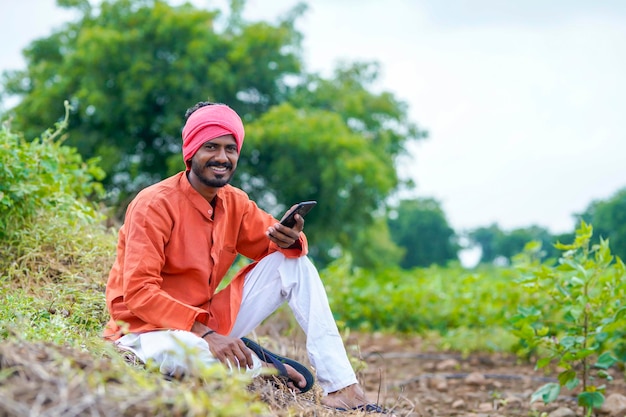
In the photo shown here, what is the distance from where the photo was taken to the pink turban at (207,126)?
3.17 meters

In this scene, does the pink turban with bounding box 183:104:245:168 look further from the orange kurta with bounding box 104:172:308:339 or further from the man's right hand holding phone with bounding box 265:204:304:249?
the man's right hand holding phone with bounding box 265:204:304:249

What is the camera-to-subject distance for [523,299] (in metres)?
7.25

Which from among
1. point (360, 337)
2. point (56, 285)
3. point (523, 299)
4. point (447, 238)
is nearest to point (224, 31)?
point (360, 337)

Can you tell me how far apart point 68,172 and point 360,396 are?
329cm

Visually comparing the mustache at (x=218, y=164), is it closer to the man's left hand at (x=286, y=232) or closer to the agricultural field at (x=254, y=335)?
the man's left hand at (x=286, y=232)

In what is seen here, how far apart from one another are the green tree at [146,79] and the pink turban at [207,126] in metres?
10.8

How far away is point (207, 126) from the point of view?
3180mm

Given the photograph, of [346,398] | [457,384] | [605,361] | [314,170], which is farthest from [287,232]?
[314,170]

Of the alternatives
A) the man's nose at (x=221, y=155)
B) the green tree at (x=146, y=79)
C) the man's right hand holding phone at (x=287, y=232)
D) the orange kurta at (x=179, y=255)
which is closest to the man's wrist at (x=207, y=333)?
the orange kurta at (x=179, y=255)

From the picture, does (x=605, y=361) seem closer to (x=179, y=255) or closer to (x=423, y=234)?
(x=179, y=255)

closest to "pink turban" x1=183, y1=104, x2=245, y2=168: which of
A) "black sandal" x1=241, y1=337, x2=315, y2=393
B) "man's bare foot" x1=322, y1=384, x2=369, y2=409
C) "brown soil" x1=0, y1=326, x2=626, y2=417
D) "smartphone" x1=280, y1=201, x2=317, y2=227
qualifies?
"smartphone" x1=280, y1=201, x2=317, y2=227

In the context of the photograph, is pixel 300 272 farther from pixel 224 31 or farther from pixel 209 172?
pixel 224 31

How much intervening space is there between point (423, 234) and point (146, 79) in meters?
27.2

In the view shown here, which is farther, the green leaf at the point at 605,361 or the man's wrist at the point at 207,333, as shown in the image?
the green leaf at the point at 605,361
